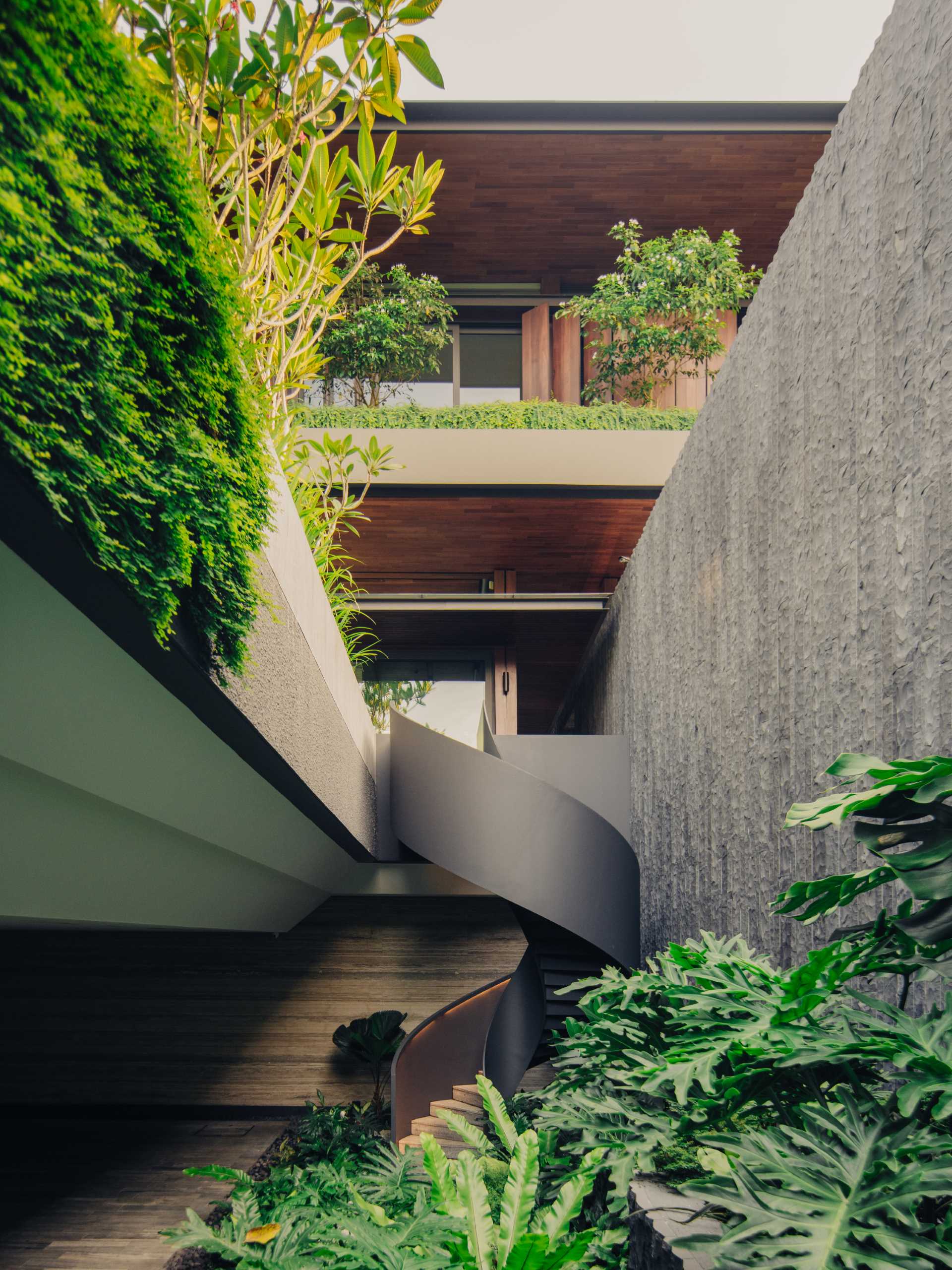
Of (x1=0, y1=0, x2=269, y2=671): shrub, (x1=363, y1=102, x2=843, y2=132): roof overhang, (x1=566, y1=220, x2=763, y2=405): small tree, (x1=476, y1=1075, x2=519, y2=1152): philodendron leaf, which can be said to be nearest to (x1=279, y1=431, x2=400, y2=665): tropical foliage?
(x1=0, y1=0, x2=269, y2=671): shrub

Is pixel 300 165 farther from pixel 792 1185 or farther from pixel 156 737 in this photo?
pixel 792 1185

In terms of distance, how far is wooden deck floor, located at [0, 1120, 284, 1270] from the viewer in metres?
4.60

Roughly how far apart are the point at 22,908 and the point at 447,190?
8050 mm

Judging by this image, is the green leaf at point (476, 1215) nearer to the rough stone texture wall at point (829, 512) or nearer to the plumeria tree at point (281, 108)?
the rough stone texture wall at point (829, 512)

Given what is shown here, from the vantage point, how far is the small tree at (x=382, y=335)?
321 inches

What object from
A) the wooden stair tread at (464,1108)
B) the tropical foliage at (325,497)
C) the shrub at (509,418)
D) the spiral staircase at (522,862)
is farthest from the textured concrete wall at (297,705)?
the shrub at (509,418)

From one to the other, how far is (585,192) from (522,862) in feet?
23.1

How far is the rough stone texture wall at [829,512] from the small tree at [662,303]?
14.1 feet

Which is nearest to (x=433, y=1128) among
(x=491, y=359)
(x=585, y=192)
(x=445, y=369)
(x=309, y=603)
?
(x=309, y=603)

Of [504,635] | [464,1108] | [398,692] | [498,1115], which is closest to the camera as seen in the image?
[498,1115]

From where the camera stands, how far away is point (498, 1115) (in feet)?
6.34

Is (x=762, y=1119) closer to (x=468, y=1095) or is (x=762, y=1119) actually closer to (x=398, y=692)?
(x=468, y=1095)

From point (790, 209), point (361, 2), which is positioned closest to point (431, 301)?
point (790, 209)

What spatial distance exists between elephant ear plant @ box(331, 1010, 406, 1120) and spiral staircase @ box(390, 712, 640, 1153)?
698 millimetres
